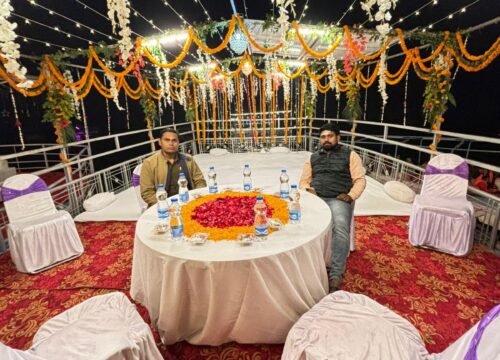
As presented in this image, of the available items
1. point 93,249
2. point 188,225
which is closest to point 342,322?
point 188,225

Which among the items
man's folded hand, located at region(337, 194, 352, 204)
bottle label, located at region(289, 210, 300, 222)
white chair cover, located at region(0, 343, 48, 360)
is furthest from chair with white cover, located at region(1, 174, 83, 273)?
man's folded hand, located at region(337, 194, 352, 204)

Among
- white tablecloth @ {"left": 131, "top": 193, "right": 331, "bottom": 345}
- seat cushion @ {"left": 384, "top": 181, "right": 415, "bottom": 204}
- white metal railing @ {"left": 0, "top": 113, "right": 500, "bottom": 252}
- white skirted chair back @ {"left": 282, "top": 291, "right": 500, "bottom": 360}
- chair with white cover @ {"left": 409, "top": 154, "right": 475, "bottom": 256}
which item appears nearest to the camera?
white skirted chair back @ {"left": 282, "top": 291, "right": 500, "bottom": 360}

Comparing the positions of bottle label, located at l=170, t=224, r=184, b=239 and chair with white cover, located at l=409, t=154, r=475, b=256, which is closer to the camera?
bottle label, located at l=170, t=224, r=184, b=239

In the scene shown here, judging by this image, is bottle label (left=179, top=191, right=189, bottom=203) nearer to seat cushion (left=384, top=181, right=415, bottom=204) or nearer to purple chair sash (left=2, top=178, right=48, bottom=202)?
purple chair sash (left=2, top=178, right=48, bottom=202)

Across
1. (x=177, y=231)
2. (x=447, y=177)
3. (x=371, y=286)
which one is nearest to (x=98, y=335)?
(x=177, y=231)

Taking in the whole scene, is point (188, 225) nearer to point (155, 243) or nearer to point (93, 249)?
point (155, 243)

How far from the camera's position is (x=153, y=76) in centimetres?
687

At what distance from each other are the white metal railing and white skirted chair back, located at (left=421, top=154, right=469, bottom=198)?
0.58ft

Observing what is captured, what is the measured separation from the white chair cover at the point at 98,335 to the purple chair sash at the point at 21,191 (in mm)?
1941

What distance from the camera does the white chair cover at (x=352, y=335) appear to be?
100 cm

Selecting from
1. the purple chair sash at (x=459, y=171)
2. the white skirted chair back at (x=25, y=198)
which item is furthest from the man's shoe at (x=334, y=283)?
the white skirted chair back at (x=25, y=198)

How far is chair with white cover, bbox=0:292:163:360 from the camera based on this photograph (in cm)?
104

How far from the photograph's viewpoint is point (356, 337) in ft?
3.48

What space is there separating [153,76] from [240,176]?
385cm
